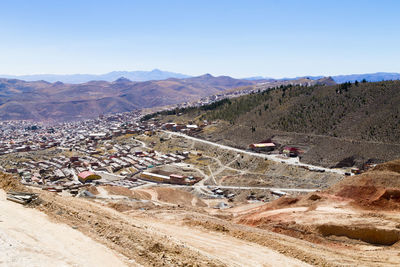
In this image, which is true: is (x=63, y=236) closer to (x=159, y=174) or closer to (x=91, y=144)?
(x=159, y=174)

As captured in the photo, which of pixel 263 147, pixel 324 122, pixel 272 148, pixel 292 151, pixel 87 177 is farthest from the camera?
pixel 324 122

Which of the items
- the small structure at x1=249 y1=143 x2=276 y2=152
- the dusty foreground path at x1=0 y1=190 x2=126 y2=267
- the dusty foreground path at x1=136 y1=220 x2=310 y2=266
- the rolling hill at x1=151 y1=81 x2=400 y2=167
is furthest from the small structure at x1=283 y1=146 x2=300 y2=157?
the dusty foreground path at x1=0 y1=190 x2=126 y2=267

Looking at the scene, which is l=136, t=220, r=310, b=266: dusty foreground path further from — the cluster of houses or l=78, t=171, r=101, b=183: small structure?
the cluster of houses

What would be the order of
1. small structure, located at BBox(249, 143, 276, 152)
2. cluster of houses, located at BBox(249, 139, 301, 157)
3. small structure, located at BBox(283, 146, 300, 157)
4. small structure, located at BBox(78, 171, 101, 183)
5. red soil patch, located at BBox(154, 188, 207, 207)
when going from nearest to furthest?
1. red soil patch, located at BBox(154, 188, 207, 207)
2. small structure, located at BBox(78, 171, 101, 183)
3. small structure, located at BBox(283, 146, 300, 157)
4. cluster of houses, located at BBox(249, 139, 301, 157)
5. small structure, located at BBox(249, 143, 276, 152)

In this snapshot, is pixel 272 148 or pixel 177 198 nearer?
pixel 177 198

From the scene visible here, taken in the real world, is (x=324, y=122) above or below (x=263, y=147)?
above

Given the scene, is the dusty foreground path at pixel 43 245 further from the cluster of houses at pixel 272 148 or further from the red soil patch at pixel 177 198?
the cluster of houses at pixel 272 148

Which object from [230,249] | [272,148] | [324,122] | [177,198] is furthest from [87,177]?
[324,122]

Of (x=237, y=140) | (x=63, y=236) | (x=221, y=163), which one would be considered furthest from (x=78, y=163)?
(x=63, y=236)

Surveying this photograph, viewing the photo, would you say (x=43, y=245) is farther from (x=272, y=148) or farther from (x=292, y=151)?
(x=272, y=148)
